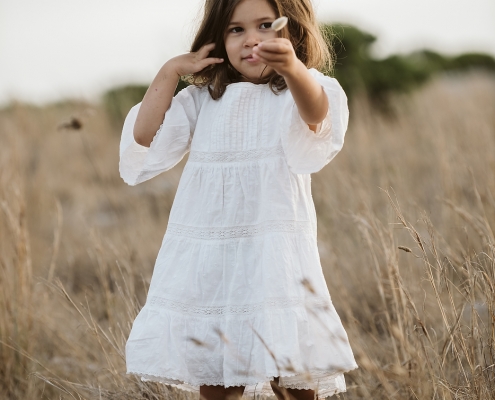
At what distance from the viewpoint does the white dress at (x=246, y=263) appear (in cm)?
145

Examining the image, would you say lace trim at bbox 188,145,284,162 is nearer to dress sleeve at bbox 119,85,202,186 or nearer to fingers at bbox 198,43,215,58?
dress sleeve at bbox 119,85,202,186

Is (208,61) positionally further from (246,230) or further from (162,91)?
(246,230)

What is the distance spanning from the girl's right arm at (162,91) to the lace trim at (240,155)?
0.15 metres

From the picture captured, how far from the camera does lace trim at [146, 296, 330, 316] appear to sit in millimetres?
1448

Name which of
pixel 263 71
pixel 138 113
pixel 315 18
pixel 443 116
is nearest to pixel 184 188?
pixel 138 113

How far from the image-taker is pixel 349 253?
3.04 metres

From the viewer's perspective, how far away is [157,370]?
148 centimetres

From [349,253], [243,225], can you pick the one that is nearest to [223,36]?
[243,225]

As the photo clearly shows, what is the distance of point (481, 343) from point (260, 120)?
0.81m

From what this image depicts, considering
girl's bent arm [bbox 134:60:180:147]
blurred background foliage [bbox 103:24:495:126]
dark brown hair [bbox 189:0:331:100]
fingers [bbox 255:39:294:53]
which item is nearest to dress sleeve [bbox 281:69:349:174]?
dark brown hair [bbox 189:0:331:100]

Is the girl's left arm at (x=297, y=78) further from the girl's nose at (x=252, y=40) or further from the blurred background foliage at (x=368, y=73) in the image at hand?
the blurred background foliage at (x=368, y=73)

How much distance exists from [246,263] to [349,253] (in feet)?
5.30

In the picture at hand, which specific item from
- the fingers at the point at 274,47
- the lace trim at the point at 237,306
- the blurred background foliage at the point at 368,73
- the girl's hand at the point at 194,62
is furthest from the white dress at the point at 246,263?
the blurred background foliage at the point at 368,73

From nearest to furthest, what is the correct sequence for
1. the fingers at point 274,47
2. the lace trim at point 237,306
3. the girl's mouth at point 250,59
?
the fingers at point 274,47 → the lace trim at point 237,306 → the girl's mouth at point 250,59
